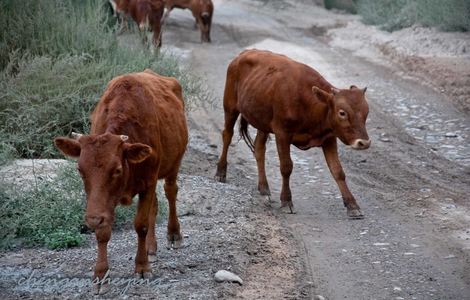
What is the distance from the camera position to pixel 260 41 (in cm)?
2633

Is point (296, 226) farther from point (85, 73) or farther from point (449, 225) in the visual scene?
point (85, 73)

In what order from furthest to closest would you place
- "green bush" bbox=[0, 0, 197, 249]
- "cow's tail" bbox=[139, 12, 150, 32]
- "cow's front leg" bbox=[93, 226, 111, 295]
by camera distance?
"cow's tail" bbox=[139, 12, 150, 32], "green bush" bbox=[0, 0, 197, 249], "cow's front leg" bbox=[93, 226, 111, 295]

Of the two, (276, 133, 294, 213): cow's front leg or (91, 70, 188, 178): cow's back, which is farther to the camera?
(276, 133, 294, 213): cow's front leg

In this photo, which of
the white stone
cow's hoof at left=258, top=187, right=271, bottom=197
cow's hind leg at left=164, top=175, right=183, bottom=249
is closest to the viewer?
the white stone

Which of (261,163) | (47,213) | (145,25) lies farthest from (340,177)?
(145,25)

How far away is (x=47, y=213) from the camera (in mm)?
9484

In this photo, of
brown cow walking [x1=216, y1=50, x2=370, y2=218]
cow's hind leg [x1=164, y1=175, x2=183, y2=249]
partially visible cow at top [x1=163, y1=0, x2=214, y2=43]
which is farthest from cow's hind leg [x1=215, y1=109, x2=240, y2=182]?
partially visible cow at top [x1=163, y1=0, x2=214, y2=43]

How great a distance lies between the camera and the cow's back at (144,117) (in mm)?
7816

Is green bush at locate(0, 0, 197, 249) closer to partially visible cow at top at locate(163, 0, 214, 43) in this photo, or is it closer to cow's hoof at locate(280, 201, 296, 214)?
cow's hoof at locate(280, 201, 296, 214)

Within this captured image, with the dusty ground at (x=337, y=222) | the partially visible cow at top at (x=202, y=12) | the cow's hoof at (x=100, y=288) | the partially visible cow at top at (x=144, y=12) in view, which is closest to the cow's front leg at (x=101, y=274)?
the cow's hoof at (x=100, y=288)

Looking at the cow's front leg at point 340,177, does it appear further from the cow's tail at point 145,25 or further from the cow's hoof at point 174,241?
the cow's tail at point 145,25

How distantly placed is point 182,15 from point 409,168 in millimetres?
21183

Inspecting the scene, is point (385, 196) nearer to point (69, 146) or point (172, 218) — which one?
point (172, 218)

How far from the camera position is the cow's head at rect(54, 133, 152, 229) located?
23.5ft
